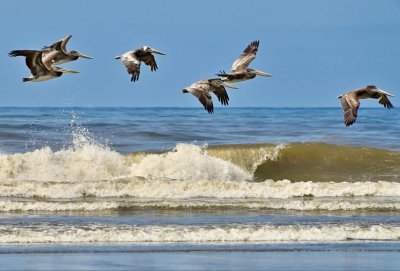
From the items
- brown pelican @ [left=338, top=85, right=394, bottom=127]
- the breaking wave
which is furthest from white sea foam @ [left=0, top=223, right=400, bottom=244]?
the breaking wave

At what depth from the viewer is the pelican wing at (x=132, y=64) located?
1745 cm

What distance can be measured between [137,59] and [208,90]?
61.6 inches

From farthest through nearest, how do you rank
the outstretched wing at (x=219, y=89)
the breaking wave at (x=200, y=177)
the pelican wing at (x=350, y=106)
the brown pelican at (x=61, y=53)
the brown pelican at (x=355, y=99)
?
1. the brown pelican at (x=61, y=53)
2. the breaking wave at (x=200, y=177)
3. the outstretched wing at (x=219, y=89)
4. the brown pelican at (x=355, y=99)
5. the pelican wing at (x=350, y=106)

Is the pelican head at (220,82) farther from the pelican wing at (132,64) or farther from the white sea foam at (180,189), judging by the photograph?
the white sea foam at (180,189)

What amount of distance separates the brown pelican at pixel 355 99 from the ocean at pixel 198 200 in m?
1.54

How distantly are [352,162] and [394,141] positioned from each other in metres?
5.20

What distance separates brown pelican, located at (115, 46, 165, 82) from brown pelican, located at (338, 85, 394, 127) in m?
3.34

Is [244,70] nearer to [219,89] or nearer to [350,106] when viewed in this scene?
[219,89]

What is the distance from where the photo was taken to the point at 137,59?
1795cm

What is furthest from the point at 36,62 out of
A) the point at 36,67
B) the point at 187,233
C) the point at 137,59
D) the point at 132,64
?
the point at 187,233

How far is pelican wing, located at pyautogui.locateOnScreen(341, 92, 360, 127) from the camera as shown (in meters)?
15.8

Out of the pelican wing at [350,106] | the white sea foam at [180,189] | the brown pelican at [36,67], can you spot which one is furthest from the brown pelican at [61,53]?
the pelican wing at [350,106]

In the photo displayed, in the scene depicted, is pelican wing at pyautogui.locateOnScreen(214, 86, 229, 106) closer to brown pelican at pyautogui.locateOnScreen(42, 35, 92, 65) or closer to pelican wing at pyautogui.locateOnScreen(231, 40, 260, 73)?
pelican wing at pyautogui.locateOnScreen(231, 40, 260, 73)

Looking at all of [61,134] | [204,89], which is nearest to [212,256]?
[204,89]
